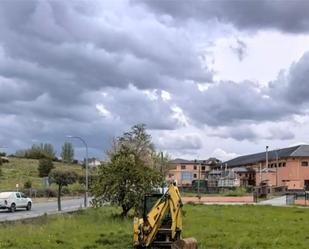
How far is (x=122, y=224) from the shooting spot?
3591cm

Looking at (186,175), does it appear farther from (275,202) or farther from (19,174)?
(275,202)

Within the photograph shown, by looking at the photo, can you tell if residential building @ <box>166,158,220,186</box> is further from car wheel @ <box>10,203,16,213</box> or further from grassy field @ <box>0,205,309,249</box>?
grassy field @ <box>0,205,309,249</box>

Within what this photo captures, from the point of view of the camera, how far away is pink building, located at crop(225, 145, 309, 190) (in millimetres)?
133625

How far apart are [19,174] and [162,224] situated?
387ft

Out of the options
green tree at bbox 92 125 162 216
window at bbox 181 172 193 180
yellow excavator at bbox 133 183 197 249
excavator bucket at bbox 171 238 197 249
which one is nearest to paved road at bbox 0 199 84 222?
green tree at bbox 92 125 162 216

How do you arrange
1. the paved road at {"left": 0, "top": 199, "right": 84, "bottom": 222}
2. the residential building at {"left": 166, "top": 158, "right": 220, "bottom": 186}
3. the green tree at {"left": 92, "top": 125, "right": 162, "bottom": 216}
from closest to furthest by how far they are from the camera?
1. the green tree at {"left": 92, "top": 125, "right": 162, "bottom": 216}
2. the paved road at {"left": 0, "top": 199, "right": 84, "bottom": 222}
3. the residential building at {"left": 166, "top": 158, "right": 220, "bottom": 186}

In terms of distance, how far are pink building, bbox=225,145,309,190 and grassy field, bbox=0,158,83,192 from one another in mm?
43338

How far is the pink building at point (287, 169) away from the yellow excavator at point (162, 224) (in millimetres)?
106529

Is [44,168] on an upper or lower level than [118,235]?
upper

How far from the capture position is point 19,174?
137375 millimetres

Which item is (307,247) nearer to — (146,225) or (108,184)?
(146,225)

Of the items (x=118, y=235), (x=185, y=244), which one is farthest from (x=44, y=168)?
(x=185, y=244)

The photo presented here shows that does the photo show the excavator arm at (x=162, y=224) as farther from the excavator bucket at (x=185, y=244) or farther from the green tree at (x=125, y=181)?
the green tree at (x=125, y=181)

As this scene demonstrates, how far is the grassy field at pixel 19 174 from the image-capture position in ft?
389
